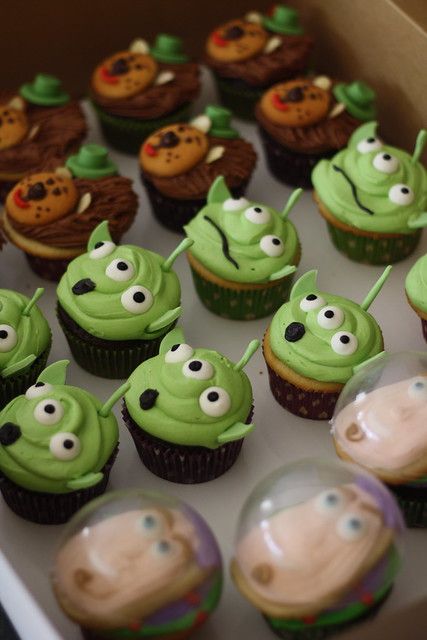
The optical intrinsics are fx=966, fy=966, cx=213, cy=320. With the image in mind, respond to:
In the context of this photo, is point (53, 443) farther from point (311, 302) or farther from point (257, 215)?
point (257, 215)

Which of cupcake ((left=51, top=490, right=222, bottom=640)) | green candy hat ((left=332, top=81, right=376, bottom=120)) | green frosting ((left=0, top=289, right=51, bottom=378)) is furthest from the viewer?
green candy hat ((left=332, top=81, right=376, bottom=120))

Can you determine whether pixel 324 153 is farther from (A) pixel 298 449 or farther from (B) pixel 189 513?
(B) pixel 189 513

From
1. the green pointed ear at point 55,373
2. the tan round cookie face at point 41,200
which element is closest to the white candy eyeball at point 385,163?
the tan round cookie face at point 41,200

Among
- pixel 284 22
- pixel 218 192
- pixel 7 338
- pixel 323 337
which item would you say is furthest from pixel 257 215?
pixel 284 22

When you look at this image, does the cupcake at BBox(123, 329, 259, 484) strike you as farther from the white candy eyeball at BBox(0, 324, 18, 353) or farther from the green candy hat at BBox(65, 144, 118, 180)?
the green candy hat at BBox(65, 144, 118, 180)

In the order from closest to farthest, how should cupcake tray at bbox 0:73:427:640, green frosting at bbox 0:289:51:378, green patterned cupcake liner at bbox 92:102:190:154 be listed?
1. cupcake tray at bbox 0:73:427:640
2. green frosting at bbox 0:289:51:378
3. green patterned cupcake liner at bbox 92:102:190:154

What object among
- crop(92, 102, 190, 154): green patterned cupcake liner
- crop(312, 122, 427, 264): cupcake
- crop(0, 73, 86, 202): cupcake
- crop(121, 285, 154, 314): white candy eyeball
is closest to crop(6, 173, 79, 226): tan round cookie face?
crop(0, 73, 86, 202): cupcake
